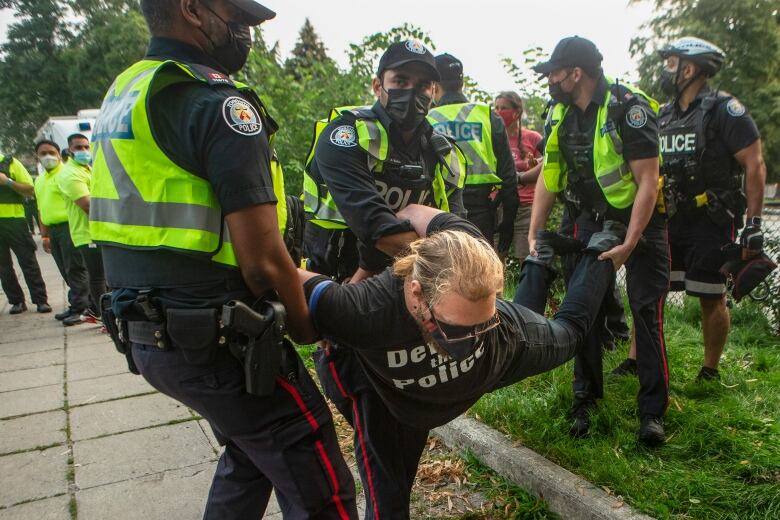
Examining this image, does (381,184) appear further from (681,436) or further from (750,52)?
(750,52)

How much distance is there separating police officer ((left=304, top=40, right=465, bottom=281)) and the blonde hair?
1.68 ft

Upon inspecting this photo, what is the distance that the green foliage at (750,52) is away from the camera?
1054 inches

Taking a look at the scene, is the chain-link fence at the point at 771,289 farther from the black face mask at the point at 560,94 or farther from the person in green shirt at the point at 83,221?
the person in green shirt at the point at 83,221

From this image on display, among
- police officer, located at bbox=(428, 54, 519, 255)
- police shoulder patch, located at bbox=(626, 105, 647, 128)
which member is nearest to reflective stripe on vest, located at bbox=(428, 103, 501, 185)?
police officer, located at bbox=(428, 54, 519, 255)

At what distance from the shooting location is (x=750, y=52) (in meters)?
27.6

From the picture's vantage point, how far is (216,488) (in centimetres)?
196

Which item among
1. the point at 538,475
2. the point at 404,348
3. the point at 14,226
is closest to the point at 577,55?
the point at 404,348

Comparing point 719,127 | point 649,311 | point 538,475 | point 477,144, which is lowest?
point 538,475

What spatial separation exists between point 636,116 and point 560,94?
0.42 meters

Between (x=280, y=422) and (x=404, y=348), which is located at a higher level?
(x=404, y=348)

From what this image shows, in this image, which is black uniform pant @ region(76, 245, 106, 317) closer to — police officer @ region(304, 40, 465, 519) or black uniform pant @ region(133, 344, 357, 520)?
police officer @ region(304, 40, 465, 519)

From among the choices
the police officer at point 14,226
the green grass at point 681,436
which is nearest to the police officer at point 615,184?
the green grass at point 681,436

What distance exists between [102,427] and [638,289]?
3326 mm

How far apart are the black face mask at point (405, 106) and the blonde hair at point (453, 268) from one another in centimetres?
101
